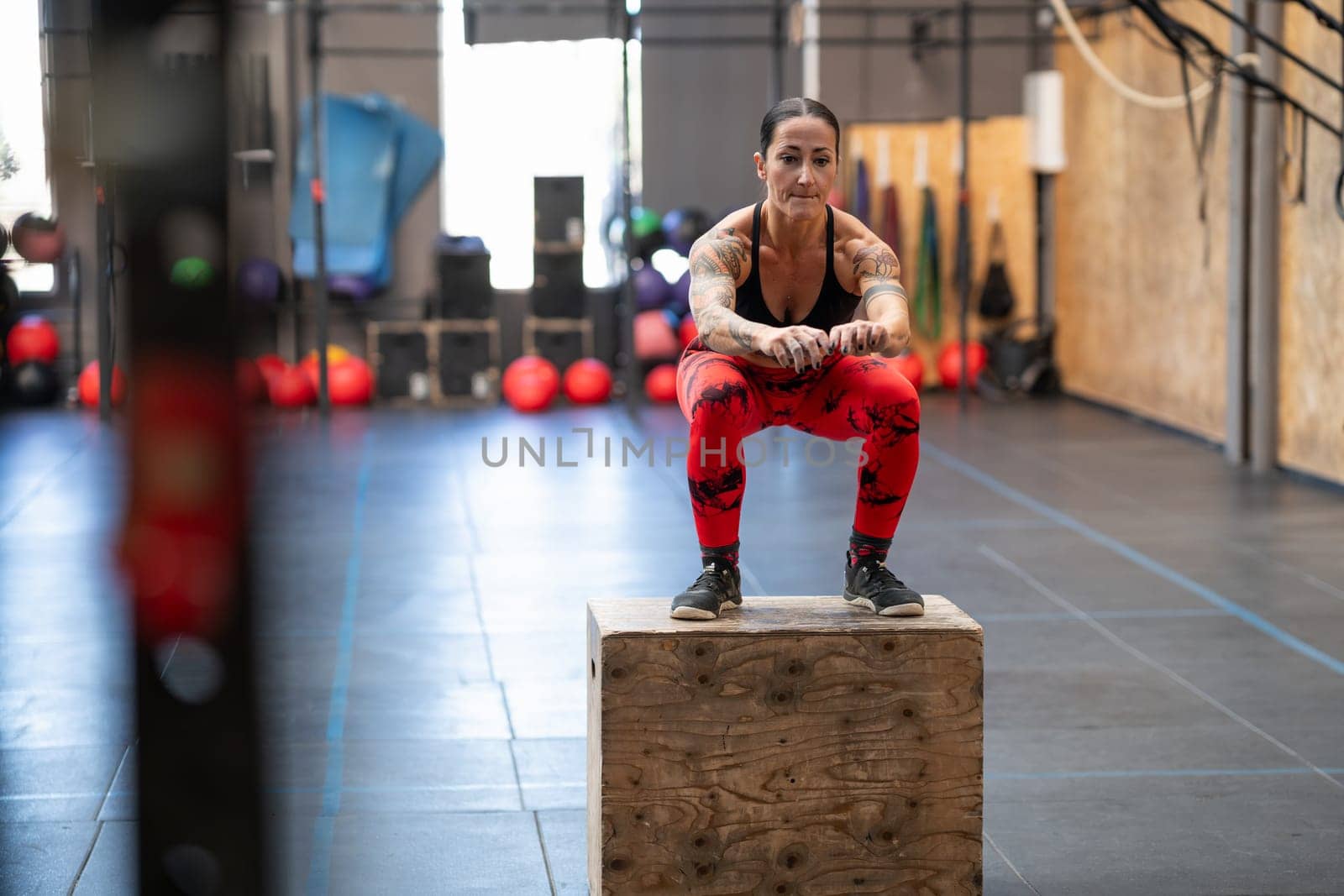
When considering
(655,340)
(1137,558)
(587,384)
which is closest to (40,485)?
(587,384)

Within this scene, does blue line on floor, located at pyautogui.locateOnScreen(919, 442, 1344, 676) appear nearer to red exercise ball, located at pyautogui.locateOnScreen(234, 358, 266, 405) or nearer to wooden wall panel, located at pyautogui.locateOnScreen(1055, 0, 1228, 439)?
wooden wall panel, located at pyautogui.locateOnScreen(1055, 0, 1228, 439)

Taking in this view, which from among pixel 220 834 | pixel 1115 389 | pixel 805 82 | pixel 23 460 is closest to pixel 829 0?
pixel 805 82

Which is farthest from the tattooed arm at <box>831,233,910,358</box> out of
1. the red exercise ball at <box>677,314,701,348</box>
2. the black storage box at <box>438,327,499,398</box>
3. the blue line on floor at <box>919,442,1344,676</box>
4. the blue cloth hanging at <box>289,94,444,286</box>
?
the blue cloth hanging at <box>289,94,444,286</box>

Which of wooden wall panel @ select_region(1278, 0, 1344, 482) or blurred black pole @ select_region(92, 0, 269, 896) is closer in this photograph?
blurred black pole @ select_region(92, 0, 269, 896)

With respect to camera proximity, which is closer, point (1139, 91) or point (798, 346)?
point (798, 346)

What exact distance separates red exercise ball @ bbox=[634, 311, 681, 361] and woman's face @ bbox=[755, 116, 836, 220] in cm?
790

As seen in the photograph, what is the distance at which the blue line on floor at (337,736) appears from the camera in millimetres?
2920

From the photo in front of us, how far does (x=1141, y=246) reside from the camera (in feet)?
31.2

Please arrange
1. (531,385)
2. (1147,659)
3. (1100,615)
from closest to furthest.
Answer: (1147,659)
(1100,615)
(531,385)

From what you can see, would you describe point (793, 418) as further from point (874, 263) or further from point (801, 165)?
point (801, 165)

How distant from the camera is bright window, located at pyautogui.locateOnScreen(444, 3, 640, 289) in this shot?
11477 mm

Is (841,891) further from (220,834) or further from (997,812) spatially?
(220,834)

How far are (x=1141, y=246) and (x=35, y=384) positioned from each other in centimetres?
675

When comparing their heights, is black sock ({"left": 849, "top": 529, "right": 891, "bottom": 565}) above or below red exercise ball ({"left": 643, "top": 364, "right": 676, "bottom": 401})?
above
